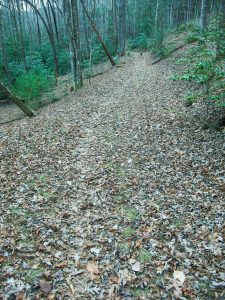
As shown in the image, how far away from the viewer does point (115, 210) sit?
212 inches

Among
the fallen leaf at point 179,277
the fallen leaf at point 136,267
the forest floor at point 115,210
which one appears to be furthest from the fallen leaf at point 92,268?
the fallen leaf at point 179,277

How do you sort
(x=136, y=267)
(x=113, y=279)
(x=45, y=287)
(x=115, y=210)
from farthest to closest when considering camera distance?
(x=115, y=210) → (x=136, y=267) → (x=113, y=279) → (x=45, y=287)

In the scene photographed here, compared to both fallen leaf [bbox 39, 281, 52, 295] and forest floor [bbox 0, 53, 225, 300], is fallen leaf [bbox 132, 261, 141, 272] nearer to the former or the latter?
forest floor [bbox 0, 53, 225, 300]

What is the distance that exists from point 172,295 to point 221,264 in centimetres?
94

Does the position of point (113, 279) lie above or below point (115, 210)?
below

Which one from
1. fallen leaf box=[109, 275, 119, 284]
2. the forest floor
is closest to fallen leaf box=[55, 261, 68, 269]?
the forest floor

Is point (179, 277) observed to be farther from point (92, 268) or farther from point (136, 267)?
point (92, 268)

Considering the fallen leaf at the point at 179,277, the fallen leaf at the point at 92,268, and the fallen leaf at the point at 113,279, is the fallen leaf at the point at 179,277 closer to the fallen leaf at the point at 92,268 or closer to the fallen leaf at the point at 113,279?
the fallen leaf at the point at 113,279

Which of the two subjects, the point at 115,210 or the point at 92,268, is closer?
the point at 92,268

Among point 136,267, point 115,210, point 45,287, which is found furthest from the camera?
point 115,210

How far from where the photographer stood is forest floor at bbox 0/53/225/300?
3824 millimetres

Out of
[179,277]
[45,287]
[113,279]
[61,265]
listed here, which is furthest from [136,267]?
[45,287]

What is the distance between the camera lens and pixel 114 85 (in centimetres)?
1655

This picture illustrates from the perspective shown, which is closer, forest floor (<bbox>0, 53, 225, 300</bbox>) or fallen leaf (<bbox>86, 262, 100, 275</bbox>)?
forest floor (<bbox>0, 53, 225, 300</bbox>)
